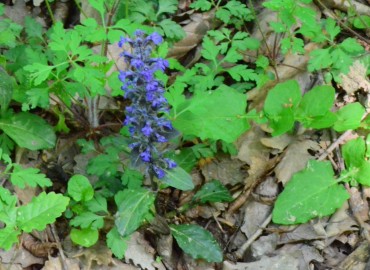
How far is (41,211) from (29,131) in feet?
2.83

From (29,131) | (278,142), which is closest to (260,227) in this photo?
(278,142)

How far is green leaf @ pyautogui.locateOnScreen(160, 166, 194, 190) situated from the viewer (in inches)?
128

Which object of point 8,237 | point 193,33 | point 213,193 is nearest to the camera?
point 8,237

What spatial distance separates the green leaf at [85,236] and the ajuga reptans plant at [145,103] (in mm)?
610

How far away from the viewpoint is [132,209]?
3326mm

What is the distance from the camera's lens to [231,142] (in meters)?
3.83

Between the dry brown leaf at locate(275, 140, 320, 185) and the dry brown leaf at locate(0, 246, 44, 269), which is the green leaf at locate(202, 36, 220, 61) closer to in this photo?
the dry brown leaf at locate(275, 140, 320, 185)

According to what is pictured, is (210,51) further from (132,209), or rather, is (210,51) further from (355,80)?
(132,209)

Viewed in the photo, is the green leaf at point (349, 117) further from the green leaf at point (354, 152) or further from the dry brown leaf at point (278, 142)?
the dry brown leaf at point (278, 142)

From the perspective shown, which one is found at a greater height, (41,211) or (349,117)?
(349,117)

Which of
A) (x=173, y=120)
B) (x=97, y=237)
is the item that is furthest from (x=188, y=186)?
(x=97, y=237)

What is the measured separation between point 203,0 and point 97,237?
214 cm

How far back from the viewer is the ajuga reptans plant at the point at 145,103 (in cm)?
285

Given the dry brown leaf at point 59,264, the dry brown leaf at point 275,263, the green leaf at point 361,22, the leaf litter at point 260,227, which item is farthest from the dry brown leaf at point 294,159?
the dry brown leaf at point 59,264
